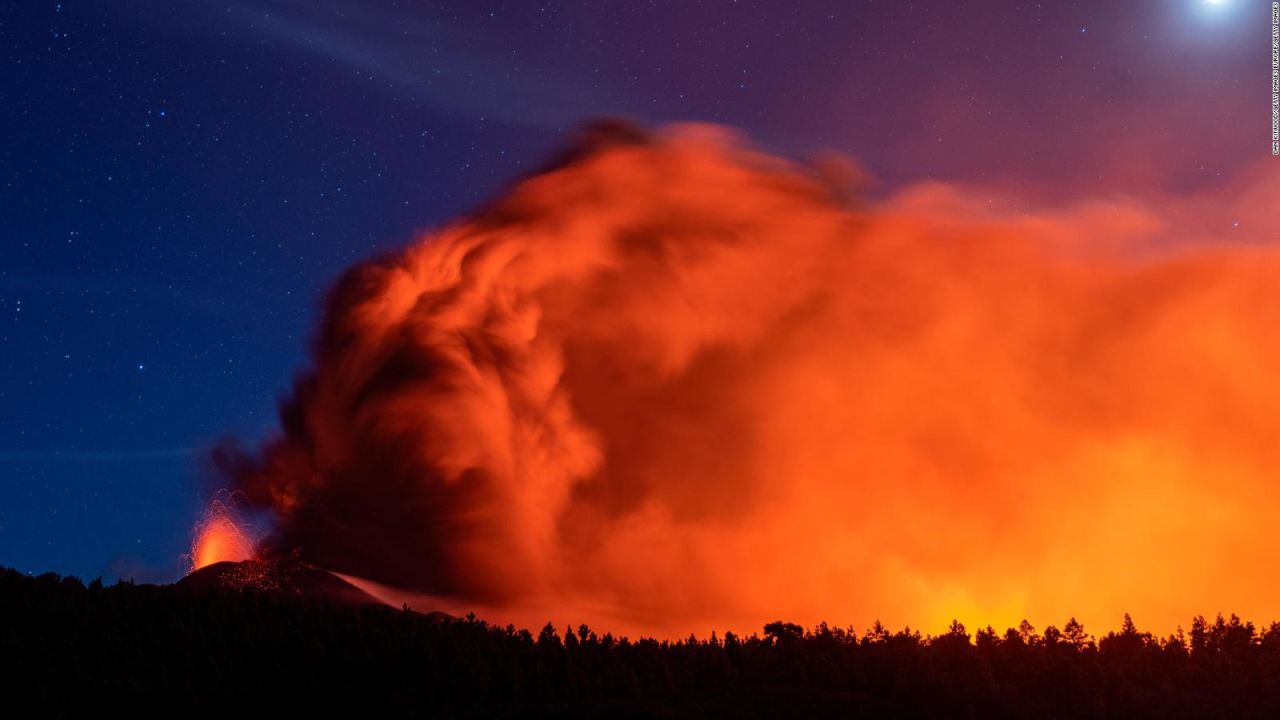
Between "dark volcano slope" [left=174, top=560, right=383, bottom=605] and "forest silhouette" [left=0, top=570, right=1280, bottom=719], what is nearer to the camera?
"forest silhouette" [left=0, top=570, right=1280, bottom=719]

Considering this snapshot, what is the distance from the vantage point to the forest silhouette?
5516cm

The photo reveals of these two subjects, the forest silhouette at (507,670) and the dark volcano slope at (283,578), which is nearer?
the forest silhouette at (507,670)

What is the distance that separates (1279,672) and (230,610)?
6397cm

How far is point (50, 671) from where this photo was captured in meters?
56.0

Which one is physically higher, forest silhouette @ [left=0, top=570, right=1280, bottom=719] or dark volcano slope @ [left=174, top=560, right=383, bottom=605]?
dark volcano slope @ [left=174, top=560, right=383, bottom=605]

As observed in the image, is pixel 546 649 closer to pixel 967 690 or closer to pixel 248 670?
pixel 248 670

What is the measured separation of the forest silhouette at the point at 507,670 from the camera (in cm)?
5516

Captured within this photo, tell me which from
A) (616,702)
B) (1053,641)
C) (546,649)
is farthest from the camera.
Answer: (1053,641)

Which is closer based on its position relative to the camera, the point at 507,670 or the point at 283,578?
the point at 507,670

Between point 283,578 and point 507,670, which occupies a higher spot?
point 283,578

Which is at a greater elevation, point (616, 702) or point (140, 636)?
point (140, 636)

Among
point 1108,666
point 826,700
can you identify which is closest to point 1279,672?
point 1108,666

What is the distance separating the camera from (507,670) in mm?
58781

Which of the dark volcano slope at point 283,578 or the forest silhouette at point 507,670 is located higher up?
the dark volcano slope at point 283,578
